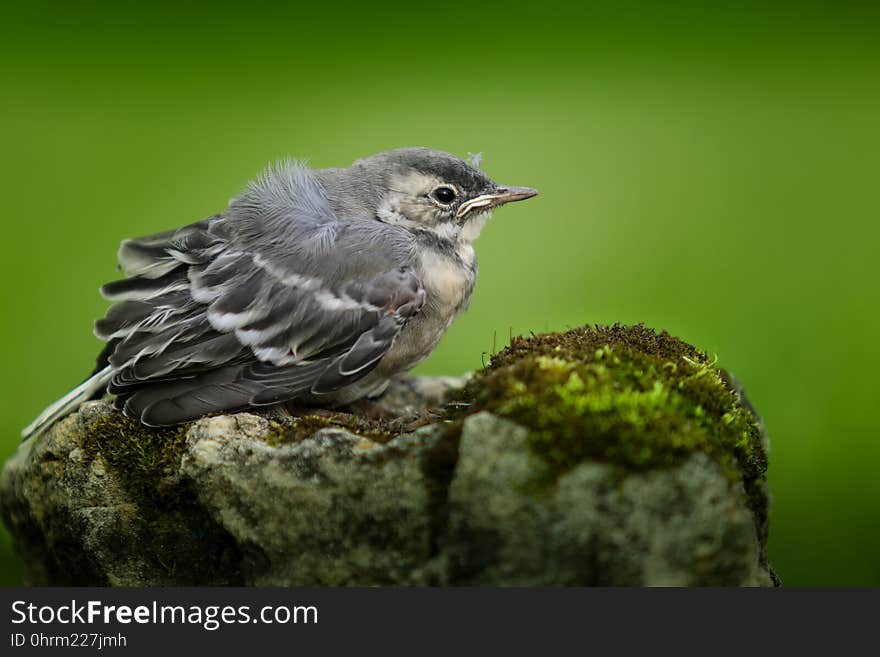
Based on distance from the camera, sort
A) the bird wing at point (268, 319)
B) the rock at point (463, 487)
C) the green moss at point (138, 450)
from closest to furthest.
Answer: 1. the rock at point (463, 487)
2. the green moss at point (138, 450)
3. the bird wing at point (268, 319)

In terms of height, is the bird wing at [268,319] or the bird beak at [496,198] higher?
the bird beak at [496,198]

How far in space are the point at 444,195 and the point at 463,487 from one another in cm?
231

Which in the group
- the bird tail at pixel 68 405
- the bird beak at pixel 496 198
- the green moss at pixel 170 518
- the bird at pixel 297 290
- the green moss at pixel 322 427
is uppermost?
the bird beak at pixel 496 198

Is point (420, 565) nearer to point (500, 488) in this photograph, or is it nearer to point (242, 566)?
point (500, 488)

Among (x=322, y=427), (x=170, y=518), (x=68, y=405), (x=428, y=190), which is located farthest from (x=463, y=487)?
(x=68, y=405)

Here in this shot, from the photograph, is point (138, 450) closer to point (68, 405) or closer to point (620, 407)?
point (68, 405)

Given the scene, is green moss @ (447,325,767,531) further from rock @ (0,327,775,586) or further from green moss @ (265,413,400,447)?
green moss @ (265,413,400,447)

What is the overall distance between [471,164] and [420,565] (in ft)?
9.20

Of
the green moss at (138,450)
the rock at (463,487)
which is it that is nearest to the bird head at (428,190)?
the rock at (463,487)

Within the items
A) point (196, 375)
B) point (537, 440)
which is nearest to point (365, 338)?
point (196, 375)

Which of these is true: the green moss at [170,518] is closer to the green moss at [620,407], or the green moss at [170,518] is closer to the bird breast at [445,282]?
the green moss at [620,407]

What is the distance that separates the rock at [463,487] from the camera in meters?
3.59

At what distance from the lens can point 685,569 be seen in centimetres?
356

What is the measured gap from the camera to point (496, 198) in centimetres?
557
